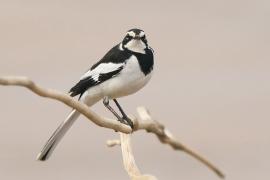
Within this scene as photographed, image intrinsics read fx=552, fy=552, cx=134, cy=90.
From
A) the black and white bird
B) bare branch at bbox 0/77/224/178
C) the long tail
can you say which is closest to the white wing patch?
the black and white bird

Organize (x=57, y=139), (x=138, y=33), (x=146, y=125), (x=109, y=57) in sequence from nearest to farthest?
(x=146, y=125), (x=57, y=139), (x=138, y=33), (x=109, y=57)

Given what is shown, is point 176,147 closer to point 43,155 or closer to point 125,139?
point 125,139

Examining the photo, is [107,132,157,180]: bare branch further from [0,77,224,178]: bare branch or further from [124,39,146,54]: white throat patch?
[124,39,146,54]: white throat patch

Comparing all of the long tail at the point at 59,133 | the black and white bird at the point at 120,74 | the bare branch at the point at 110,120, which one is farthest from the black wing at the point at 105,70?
the bare branch at the point at 110,120

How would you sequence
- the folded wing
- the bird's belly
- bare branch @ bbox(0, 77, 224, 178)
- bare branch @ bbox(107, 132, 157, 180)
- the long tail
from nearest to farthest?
bare branch @ bbox(0, 77, 224, 178) → bare branch @ bbox(107, 132, 157, 180) → the long tail → the bird's belly → the folded wing

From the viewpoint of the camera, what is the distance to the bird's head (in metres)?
1.64

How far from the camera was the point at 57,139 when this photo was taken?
1.39 m

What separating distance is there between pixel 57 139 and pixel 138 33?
452mm

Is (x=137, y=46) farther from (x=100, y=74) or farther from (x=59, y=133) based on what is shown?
(x=59, y=133)

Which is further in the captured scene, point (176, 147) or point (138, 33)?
point (138, 33)


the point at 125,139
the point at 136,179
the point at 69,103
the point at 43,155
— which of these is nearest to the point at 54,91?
the point at 69,103

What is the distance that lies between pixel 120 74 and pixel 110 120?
1076mm

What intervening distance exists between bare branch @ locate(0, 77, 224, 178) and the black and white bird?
70 cm

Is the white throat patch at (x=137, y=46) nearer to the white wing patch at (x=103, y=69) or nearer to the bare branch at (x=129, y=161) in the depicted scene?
the white wing patch at (x=103, y=69)
